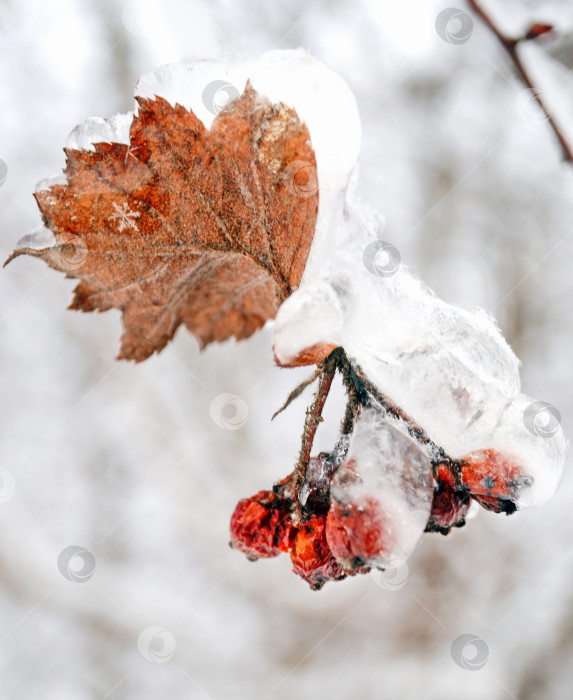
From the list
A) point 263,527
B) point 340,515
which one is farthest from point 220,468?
point 340,515

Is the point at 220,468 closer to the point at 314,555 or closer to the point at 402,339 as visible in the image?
the point at 314,555

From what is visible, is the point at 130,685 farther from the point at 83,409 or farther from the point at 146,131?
the point at 146,131

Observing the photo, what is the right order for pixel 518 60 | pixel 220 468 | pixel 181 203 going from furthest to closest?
pixel 220 468 → pixel 518 60 → pixel 181 203


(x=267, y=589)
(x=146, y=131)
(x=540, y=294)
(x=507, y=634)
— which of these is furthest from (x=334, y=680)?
(x=146, y=131)

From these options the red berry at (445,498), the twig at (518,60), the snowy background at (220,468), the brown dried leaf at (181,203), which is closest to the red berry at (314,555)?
the red berry at (445,498)

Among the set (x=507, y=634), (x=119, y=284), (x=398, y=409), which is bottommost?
(x=507, y=634)

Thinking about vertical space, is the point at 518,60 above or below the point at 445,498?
above

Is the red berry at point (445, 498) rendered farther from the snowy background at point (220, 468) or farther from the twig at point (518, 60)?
the snowy background at point (220, 468)
